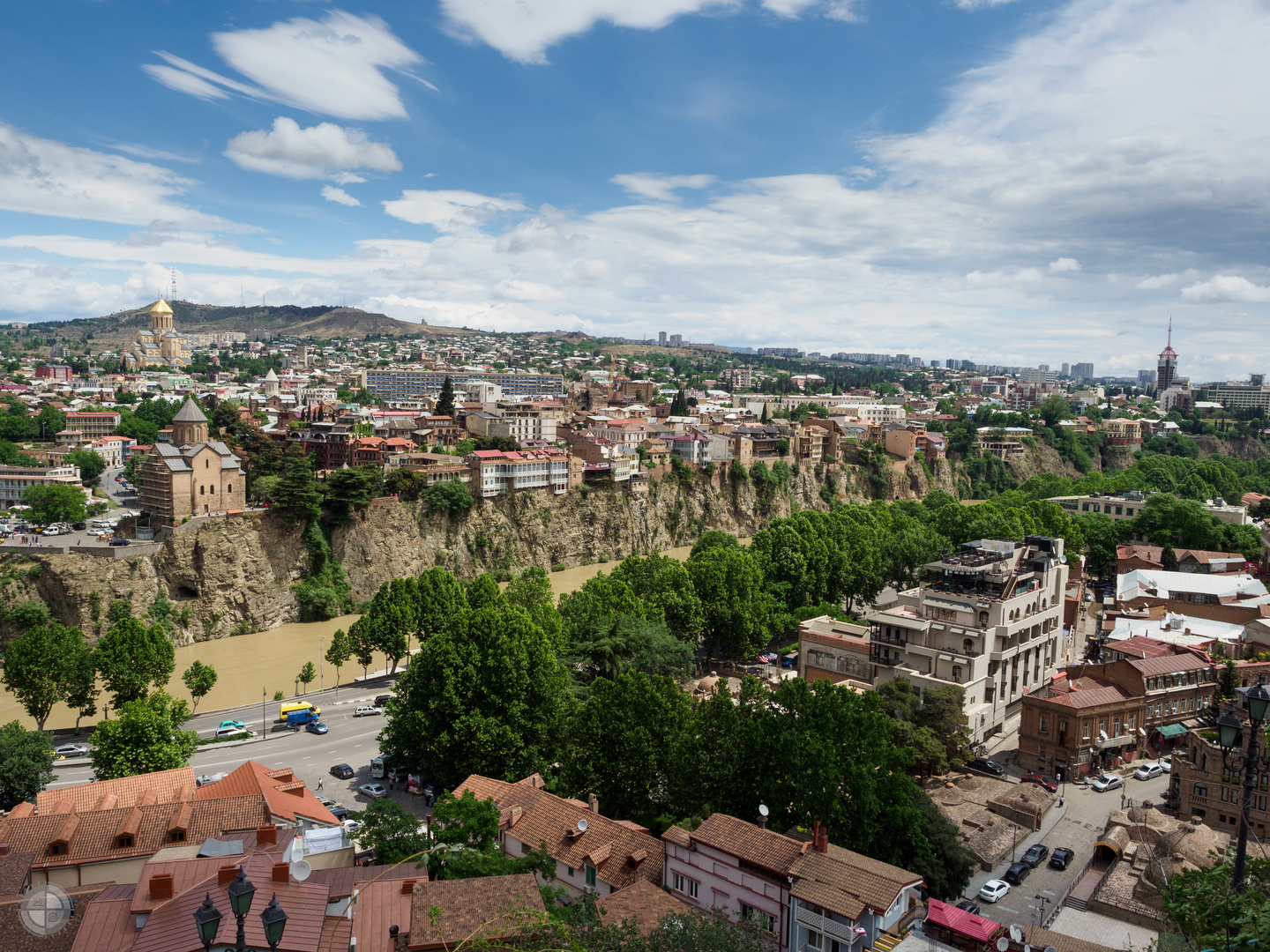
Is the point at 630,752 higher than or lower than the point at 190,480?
lower

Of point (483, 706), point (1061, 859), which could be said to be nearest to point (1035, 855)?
point (1061, 859)

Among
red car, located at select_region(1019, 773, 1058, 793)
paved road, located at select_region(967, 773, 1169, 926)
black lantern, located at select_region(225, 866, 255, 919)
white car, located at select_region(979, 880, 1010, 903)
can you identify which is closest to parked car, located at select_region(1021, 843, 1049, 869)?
paved road, located at select_region(967, 773, 1169, 926)

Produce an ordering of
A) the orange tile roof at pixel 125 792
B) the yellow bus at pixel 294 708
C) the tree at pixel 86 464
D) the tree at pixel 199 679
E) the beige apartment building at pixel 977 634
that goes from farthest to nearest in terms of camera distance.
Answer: the tree at pixel 86 464, the tree at pixel 199 679, the yellow bus at pixel 294 708, the beige apartment building at pixel 977 634, the orange tile roof at pixel 125 792

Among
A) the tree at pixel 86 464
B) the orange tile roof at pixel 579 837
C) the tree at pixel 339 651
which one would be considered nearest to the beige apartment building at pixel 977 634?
the orange tile roof at pixel 579 837

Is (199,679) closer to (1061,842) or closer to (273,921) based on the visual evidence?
(1061,842)

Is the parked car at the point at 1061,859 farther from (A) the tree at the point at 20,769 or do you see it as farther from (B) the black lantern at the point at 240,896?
(A) the tree at the point at 20,769

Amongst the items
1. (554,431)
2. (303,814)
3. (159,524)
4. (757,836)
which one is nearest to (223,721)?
(303,814)
